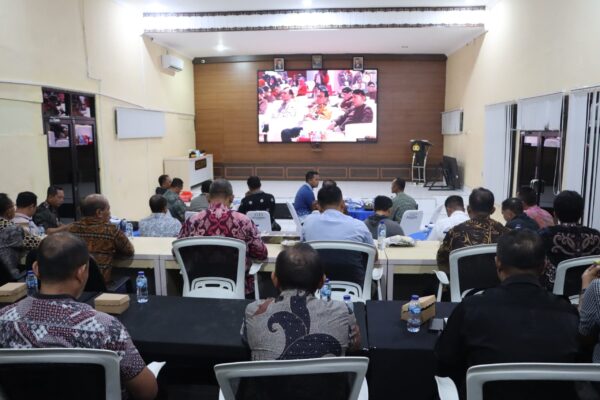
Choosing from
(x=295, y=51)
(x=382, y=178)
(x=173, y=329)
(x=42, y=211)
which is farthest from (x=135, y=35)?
(x=173, y=329)

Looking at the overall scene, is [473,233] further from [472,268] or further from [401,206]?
[401,206]

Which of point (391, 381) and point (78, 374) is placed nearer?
point (78, 374)

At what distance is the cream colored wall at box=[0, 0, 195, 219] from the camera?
5922mm

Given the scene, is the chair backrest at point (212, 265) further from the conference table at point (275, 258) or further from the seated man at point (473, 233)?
the seated man at point (473, 233)

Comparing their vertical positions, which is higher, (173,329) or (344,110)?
(344,110)

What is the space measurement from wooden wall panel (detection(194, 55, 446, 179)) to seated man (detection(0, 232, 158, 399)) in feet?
40.0

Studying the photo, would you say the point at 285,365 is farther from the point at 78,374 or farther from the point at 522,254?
the point at 522,254

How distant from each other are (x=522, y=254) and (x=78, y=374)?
5.04 feet

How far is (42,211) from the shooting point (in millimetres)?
5074

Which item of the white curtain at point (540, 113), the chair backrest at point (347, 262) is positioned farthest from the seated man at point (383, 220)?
the white curtain at point (540, 113)

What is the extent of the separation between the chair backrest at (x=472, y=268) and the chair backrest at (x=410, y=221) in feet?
7.85

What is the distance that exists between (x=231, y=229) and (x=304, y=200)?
3095 millimetres

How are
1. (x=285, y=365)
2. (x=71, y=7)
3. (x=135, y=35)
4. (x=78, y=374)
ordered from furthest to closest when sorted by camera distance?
1. (x=135, y=35)
2. (x=71, y=7)
3. (x=78, y=374)
4. (x=285, y=365)

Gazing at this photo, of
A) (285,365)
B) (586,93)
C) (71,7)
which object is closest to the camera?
(285,365)
